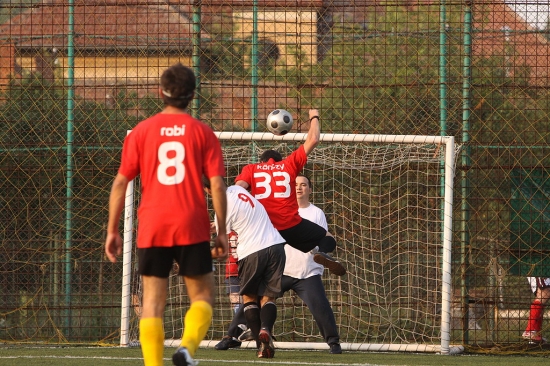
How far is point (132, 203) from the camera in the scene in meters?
9.14

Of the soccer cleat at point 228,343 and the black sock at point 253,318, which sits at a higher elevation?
the black sock at point 253,318

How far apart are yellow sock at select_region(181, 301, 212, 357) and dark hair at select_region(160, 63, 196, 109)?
1.06m

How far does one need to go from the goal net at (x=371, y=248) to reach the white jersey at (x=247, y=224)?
1817mm

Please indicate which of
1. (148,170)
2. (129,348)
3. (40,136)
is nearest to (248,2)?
(40,136)

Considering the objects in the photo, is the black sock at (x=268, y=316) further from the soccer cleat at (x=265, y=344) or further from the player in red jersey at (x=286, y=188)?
the player in red jersey at (x=286, y=188)

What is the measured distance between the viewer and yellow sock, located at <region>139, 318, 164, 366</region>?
15.0 feet

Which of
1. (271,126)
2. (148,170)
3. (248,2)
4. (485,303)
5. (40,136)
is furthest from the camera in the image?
(40,136)

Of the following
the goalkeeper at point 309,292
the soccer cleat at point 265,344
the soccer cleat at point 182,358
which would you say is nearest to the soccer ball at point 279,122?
the goalkeeper at point 309,292

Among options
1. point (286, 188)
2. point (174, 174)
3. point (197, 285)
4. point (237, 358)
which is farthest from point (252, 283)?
point (174, 174)

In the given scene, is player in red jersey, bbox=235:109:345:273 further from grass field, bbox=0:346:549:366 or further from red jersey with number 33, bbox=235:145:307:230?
grass field, bbox=0:346:549:366

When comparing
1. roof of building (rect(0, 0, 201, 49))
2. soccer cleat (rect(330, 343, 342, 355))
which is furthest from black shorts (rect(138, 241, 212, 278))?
roof of building (rect(0, 0, 201, 49))

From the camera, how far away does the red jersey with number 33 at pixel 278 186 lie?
7.87 metres

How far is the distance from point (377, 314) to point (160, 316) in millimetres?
5372

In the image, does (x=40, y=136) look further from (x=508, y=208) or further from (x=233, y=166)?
(x=508, y=208)
